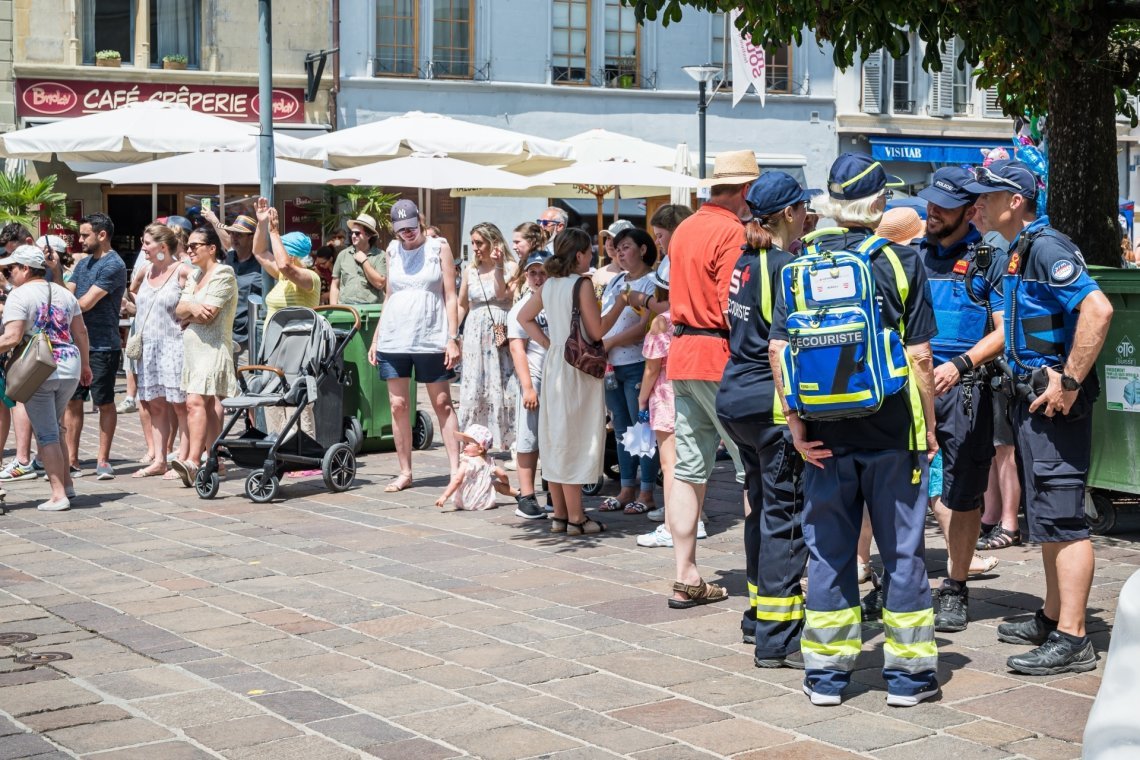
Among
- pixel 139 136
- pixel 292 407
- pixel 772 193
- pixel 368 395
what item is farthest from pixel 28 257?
pixel 139 136

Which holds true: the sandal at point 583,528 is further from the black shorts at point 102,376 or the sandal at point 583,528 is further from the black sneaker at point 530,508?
the black shorts at point 102,376

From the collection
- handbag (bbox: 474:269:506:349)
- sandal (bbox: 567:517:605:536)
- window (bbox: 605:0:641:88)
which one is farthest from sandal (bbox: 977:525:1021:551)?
window (bbox: 605:0:641:88)

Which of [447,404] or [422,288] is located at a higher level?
[422,288]

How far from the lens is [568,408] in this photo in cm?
881

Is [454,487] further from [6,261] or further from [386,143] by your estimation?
[386,143]

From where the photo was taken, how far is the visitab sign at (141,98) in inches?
1016

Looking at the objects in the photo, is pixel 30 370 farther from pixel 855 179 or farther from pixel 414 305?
pixel 855 179

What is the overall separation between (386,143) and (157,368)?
6.80 m

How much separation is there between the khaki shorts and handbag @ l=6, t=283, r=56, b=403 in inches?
189

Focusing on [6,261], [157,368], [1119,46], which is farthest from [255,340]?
[1119,46]

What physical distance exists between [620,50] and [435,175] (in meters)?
15.4

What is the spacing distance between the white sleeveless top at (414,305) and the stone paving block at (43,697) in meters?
4.71

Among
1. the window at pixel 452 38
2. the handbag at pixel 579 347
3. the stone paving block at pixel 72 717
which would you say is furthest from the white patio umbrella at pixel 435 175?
the window at pixel 452 38

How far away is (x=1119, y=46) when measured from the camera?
10.3 m
